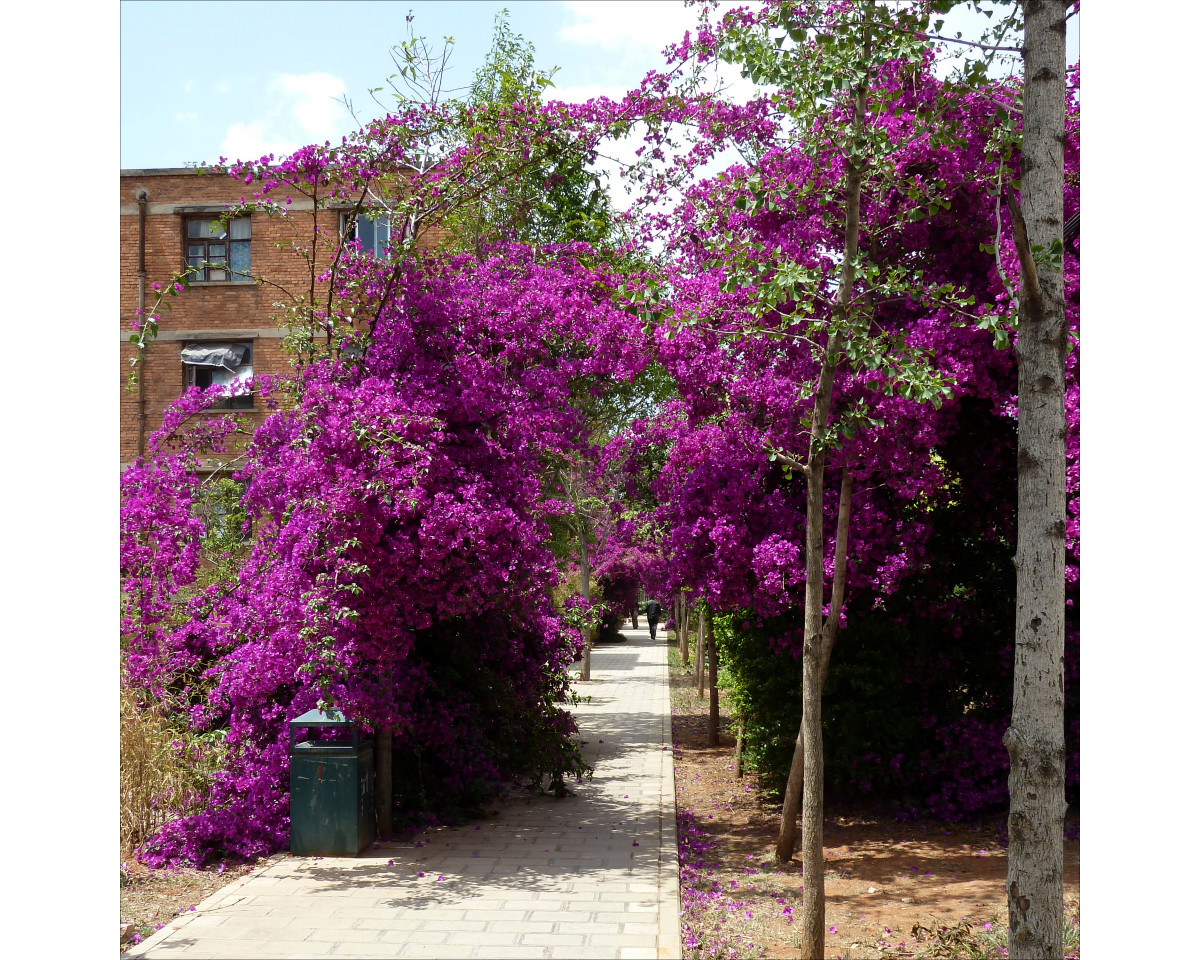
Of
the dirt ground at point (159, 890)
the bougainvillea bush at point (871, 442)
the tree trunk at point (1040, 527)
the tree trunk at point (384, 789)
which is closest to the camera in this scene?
the tree trunk at point (1040, 527)

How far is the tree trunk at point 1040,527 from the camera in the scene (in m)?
3.51

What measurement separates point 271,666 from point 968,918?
4.95 meters

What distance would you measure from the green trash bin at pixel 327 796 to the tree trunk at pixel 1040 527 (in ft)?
14.6

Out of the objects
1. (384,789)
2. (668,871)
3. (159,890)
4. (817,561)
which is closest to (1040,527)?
(817,561)

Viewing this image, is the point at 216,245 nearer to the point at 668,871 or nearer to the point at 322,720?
the point at 322,720

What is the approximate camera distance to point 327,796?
6.53 meters

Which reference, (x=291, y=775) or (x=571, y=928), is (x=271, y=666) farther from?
(x=571, y=928)

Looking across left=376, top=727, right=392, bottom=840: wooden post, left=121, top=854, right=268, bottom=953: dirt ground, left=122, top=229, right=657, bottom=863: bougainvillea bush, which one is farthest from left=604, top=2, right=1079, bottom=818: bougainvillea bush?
left=121, top=854, right=268, bottom=953: dirt ground

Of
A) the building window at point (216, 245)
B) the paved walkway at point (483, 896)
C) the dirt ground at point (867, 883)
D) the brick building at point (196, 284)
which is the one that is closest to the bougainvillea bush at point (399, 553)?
the paved walkway at point (483, 896)

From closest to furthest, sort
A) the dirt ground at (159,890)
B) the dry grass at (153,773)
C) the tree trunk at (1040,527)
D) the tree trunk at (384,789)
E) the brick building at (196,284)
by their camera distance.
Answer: the tree trunk at (1040,527) < the dirt ground at (159,890) < the dry grass at (153,773) < the tree trunk at (384,789) < the brick building at (196,284)

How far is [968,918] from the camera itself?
550 cm

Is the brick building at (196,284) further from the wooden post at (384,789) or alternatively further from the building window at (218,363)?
the wooden post at (384,789)

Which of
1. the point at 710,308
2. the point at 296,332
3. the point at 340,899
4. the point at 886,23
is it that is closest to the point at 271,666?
the point at 340,899

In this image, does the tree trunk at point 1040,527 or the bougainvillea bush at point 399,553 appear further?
the bougainvillea bush at point 399,553
